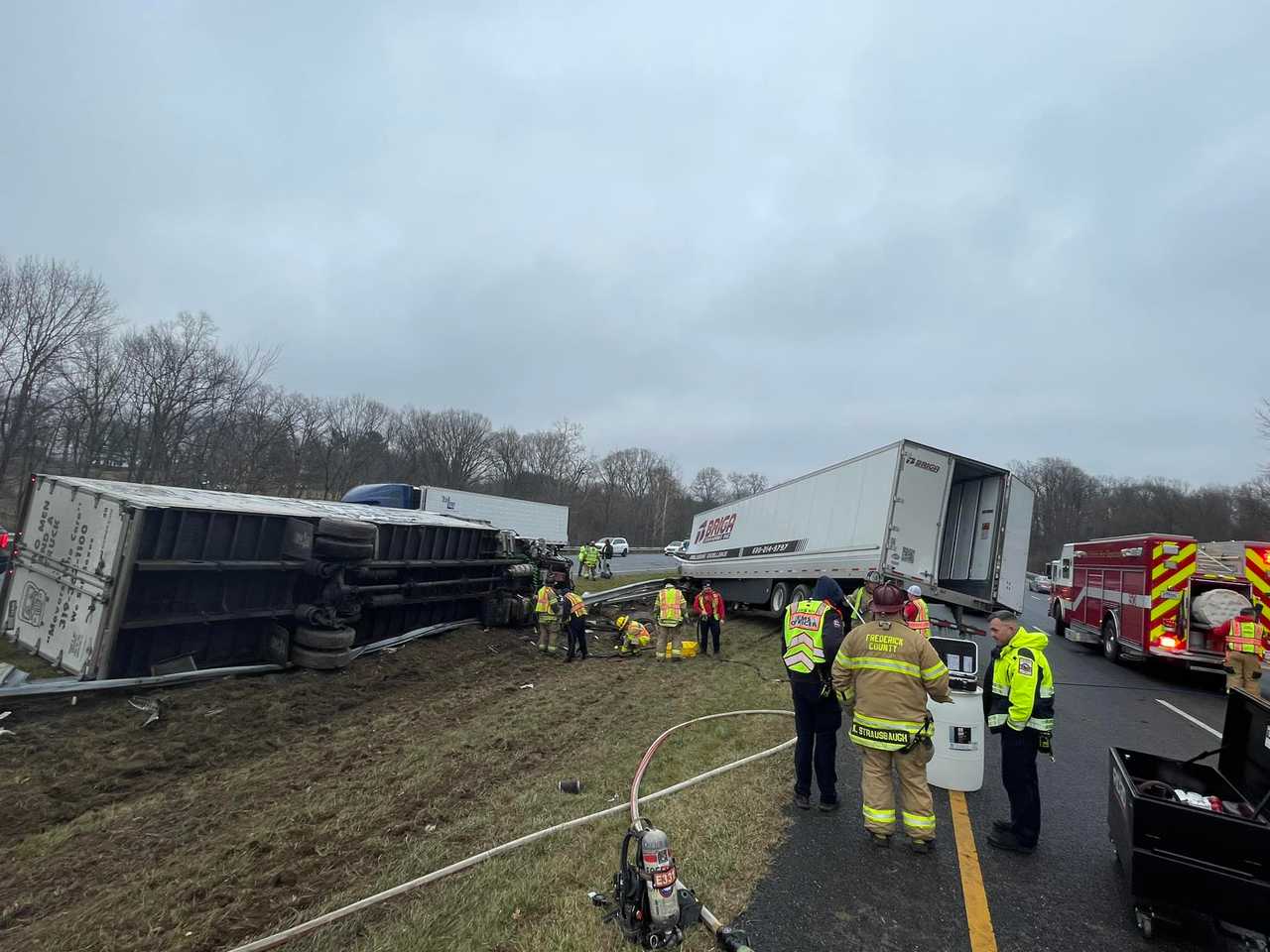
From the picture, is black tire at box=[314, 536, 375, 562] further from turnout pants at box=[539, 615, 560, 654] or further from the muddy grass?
turnout pants at box=[539, 615, 560, 654]

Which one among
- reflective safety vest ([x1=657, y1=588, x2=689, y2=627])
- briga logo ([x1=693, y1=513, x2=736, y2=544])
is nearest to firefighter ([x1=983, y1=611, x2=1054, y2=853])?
reflective safety vest ([x1=657, y1=588, x2=689, y2=627])

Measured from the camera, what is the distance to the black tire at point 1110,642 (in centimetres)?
1236

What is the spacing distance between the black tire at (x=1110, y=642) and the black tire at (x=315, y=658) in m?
14.3

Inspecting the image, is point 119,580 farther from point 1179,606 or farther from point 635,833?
point 1179,606

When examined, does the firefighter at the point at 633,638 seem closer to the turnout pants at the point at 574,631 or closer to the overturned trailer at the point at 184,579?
Result: the turnout pants at the point at 574,631

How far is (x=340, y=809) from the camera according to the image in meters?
4.67

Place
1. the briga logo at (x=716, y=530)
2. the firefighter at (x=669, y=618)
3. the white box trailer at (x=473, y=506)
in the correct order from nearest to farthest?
the firefighter at (x=669, y=618), the white box trailer at (x=473, y=506), the briga logo at (x=716, y=530)

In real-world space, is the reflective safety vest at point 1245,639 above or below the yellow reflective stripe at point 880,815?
above

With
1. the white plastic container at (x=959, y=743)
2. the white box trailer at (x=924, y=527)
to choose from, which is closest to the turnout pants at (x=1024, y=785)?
the white plastic container at (x=959, y=743)

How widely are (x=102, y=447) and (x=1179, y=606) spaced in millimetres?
47570

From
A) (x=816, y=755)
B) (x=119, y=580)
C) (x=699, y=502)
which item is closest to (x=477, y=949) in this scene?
(x=816, y=755)

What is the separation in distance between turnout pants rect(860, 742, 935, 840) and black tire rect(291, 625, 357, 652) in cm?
729

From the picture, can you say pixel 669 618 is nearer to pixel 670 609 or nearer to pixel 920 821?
pixel 670 609

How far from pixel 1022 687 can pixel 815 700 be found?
1.38 meters
